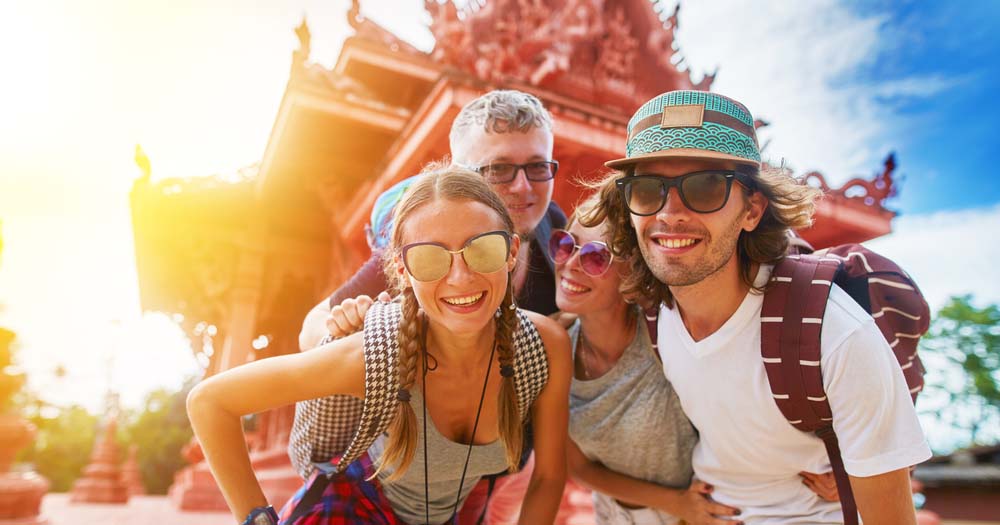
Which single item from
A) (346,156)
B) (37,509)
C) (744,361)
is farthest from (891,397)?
(37,509)

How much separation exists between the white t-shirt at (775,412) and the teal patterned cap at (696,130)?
0.39 metres

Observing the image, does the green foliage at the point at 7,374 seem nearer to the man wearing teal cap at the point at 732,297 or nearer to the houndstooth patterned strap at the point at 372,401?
the houndstooth patterned strap at the point at 372,401

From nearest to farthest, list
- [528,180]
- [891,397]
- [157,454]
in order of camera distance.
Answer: [891,397], [528,180], [157,454]

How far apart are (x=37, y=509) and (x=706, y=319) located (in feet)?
25.0

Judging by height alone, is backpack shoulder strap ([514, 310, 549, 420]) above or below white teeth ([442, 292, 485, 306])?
below

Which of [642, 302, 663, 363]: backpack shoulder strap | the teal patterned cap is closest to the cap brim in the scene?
the teal patterned cap

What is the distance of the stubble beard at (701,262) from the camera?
1.82 metres

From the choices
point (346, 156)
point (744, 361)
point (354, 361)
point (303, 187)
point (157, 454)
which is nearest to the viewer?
point (354, 361)

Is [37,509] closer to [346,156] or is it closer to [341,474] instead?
[346,156]

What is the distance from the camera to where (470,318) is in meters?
1.68

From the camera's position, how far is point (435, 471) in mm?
1887

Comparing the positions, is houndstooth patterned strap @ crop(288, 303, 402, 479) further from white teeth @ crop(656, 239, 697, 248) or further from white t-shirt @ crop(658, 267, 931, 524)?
white t-shirt @ crop(658, 267, 931, 524)

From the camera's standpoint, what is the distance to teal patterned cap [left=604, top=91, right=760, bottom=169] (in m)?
1.76

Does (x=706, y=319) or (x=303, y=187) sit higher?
(x=303, y=187)
